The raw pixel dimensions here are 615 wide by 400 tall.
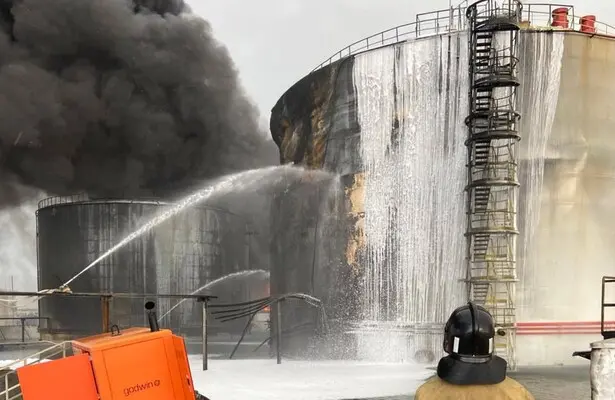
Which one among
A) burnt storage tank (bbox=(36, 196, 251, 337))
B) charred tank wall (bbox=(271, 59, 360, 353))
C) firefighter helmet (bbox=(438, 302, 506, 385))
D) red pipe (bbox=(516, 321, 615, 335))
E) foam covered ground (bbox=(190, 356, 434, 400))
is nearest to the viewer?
firefighter helmet (bbox=(438, 302, 506, 385))

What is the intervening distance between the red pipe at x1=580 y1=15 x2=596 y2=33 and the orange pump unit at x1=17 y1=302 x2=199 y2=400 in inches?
536

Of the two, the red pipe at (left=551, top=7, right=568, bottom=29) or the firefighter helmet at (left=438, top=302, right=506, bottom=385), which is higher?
the red pipe at (left=551, top=7, right=568, bottom=29)

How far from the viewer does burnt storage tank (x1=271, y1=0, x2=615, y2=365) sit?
12.4 metres

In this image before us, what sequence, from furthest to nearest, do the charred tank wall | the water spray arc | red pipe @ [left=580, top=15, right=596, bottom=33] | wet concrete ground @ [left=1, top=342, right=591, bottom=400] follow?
the water spray arc, the charred tank wall, red pipe @ [left=580, top=15, right=596, bottom=33], wet concrete ground @ [left=1, top=342, right=591, bottom=400]

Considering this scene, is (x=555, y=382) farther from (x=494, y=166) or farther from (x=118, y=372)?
(x=118, y=372)

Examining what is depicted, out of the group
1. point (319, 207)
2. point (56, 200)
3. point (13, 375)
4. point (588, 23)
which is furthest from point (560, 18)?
point (56, 200)

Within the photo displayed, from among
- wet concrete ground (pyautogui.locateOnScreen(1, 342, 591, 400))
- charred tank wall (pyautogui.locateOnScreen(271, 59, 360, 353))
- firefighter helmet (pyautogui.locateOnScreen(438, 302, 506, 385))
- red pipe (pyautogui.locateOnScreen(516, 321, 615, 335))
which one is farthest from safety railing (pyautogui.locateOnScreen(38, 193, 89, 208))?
firefighter helmet (pyautogui.locateOnScreen(438, 302, 506, 385))

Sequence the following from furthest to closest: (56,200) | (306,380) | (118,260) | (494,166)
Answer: (56,200) → (118,260) → (494,166) → (306,380)

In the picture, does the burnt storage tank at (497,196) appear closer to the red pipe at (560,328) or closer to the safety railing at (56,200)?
the red pipe at (560,328)

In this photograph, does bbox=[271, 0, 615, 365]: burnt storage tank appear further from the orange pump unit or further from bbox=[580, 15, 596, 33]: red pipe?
the orange pump unit

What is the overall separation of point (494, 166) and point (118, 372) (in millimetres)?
10321

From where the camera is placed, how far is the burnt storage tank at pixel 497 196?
12430mm

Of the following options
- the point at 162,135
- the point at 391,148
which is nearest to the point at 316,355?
the point at 391,148

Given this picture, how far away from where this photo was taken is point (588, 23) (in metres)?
13.7
